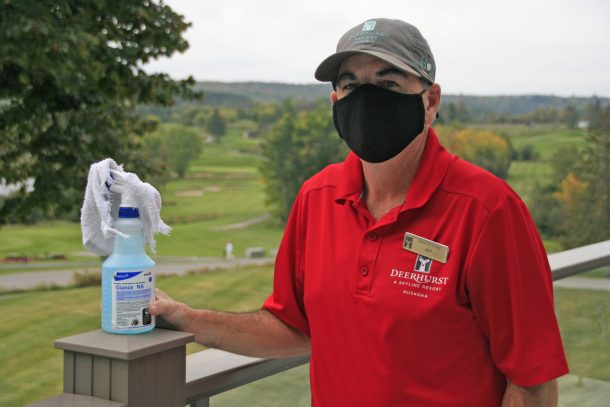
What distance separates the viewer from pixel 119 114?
12133mm

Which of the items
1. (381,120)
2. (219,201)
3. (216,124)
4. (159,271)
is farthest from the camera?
(219,201)

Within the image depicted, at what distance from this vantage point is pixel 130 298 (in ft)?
5.22

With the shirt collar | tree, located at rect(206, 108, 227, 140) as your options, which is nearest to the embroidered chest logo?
the shirt collar

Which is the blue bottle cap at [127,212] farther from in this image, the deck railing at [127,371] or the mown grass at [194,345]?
the mown grass at [194,345]

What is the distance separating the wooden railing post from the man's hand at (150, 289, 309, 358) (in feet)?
0.25

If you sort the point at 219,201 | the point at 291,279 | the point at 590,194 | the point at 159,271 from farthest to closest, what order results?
the point at 219,201, the point at 590,194, the point at 159,271, the point at 291,279

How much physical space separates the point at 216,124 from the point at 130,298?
2590 inches

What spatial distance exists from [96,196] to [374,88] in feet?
2.33

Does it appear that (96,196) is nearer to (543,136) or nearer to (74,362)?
(74,362)

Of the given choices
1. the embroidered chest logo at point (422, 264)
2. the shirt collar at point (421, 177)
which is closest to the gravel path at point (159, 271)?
the shirt collar at point (421, 177)

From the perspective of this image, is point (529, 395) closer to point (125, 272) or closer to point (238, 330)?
point (238, 330)

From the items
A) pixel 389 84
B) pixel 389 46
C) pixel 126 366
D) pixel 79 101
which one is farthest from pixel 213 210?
pixel 126 366

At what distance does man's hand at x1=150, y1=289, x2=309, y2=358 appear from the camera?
1.72m

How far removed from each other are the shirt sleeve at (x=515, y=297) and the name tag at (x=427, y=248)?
64 mm
